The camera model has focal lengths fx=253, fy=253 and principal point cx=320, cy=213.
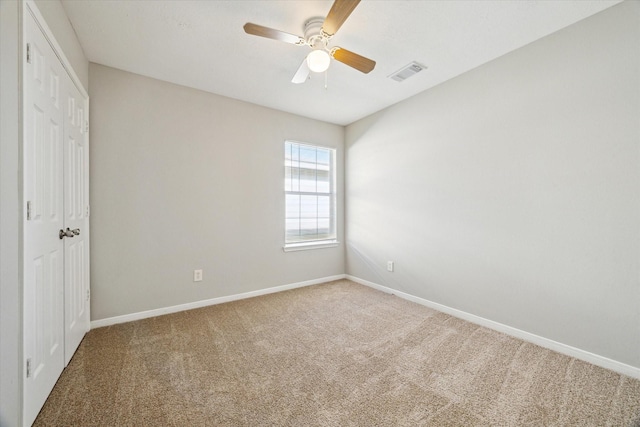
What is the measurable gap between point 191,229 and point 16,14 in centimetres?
208

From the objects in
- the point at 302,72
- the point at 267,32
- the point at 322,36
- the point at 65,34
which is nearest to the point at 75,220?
the point at 65,34

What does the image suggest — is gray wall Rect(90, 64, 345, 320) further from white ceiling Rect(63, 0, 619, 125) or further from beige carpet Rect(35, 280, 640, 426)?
beige carpet Rect(35, 280, 640, 426)

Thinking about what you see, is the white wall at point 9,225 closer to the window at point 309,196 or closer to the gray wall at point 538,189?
the window at point 309,196

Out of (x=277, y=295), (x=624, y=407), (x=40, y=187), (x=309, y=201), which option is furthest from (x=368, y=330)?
(x=40, y=187)

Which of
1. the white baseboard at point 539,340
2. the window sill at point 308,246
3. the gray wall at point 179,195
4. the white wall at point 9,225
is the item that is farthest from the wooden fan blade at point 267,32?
the white baseboard at point 539,340

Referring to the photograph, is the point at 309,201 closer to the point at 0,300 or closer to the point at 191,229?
the point at 191,229

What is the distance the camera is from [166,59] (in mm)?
2414

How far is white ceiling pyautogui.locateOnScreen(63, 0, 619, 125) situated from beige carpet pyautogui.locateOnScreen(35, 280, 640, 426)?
2.58m

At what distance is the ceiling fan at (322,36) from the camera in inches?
62.2

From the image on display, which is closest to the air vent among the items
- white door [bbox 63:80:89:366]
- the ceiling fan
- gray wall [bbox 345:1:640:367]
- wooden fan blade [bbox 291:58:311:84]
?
gray wall [bbox 345:1:640:367]

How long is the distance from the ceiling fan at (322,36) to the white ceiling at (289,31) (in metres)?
0.11

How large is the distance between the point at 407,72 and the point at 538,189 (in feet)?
5.46

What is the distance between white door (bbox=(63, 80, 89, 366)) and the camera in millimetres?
1852

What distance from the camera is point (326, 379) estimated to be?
68.2 inches
